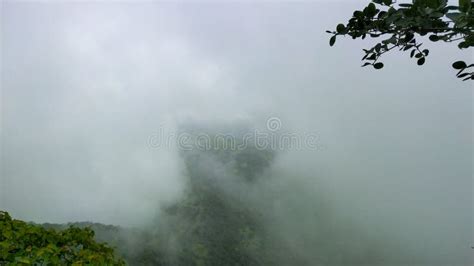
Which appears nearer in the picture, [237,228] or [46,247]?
[46,247]

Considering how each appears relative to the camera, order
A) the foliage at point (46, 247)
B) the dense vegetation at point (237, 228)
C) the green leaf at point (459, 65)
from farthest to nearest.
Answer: the dense vegetation at point (237, 228) < the foliage at point (46, 247) < the green leaf at point (459, 65)

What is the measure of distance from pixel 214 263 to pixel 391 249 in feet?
282

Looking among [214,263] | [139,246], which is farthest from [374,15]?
[139,246]

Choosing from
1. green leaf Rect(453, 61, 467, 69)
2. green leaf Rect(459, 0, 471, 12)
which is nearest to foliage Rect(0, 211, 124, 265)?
green leaf Rect(453, 61, 467, 69)

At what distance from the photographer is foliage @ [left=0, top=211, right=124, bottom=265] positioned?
3.81 metres

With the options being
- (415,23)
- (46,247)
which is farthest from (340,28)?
(46,247)

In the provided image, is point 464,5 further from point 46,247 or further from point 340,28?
point 46,247

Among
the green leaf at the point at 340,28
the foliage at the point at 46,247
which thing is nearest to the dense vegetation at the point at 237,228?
the foliage at the point at 46,247

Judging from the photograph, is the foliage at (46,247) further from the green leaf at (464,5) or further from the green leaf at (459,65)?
the green leaf at (464,5)

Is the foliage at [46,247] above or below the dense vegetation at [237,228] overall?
below

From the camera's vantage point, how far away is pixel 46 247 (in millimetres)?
3844

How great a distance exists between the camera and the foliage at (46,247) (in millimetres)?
3809

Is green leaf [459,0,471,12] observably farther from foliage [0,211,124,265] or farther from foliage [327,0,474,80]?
foliage [0,211,124,265]

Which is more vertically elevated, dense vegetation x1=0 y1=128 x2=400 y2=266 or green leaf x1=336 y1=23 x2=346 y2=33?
dense vegetation x1=0 y1=128 x2=400 y2=266
